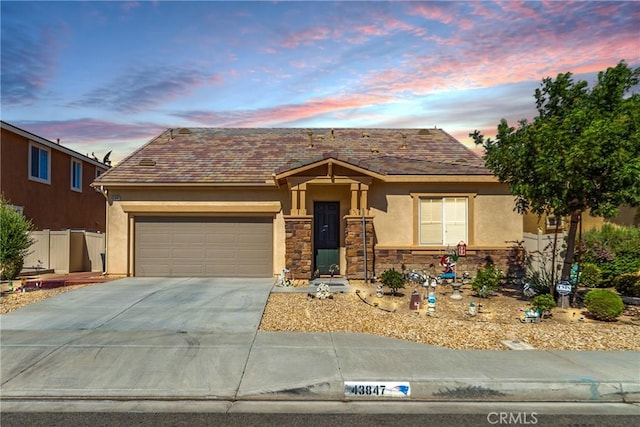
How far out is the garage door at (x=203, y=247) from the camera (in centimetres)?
1595

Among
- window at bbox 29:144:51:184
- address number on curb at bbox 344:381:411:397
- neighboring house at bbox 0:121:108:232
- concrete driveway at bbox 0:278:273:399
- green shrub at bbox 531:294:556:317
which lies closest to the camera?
address number on curb at bbox 344:381:411:397

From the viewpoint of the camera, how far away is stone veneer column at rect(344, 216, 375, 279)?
49.0ft

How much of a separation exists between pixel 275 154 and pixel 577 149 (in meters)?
11.0

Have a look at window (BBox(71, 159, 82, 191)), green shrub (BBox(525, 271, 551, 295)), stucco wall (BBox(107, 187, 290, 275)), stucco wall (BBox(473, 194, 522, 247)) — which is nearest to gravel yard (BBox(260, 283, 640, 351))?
green shrub (BBox(525, 271, 551, 295))

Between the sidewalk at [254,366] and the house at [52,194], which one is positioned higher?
the house at [52,194]

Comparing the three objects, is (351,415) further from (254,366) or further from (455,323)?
(455,323)

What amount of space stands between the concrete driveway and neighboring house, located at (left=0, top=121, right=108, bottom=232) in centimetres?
925

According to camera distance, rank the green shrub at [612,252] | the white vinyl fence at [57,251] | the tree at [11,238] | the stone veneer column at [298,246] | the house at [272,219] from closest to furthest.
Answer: the tree at [11,238] → the green shrub at [612,252] → the stone veneer column at [298,246] → the house at [272,219] → the white vinyl fence at [57,251]

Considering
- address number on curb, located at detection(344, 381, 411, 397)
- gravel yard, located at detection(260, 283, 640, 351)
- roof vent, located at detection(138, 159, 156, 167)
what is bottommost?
address number on curb, located at detection(344, 381, 411, 397)

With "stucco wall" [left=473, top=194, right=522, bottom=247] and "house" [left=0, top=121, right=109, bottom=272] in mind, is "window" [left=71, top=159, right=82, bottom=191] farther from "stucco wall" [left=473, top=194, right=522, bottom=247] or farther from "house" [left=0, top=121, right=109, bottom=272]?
"stucco wall" [left=473, top=194, right=522, bottom=247]

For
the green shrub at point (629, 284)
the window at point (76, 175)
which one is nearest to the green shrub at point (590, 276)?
the green shrub at point (629, 284)

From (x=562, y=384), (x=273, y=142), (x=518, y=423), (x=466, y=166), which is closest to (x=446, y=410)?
(x=518, y=423)

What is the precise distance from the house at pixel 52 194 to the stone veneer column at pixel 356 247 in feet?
32.0

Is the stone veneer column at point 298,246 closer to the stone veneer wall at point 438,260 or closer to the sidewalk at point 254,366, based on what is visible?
the stone veneer wall at point 438,260
